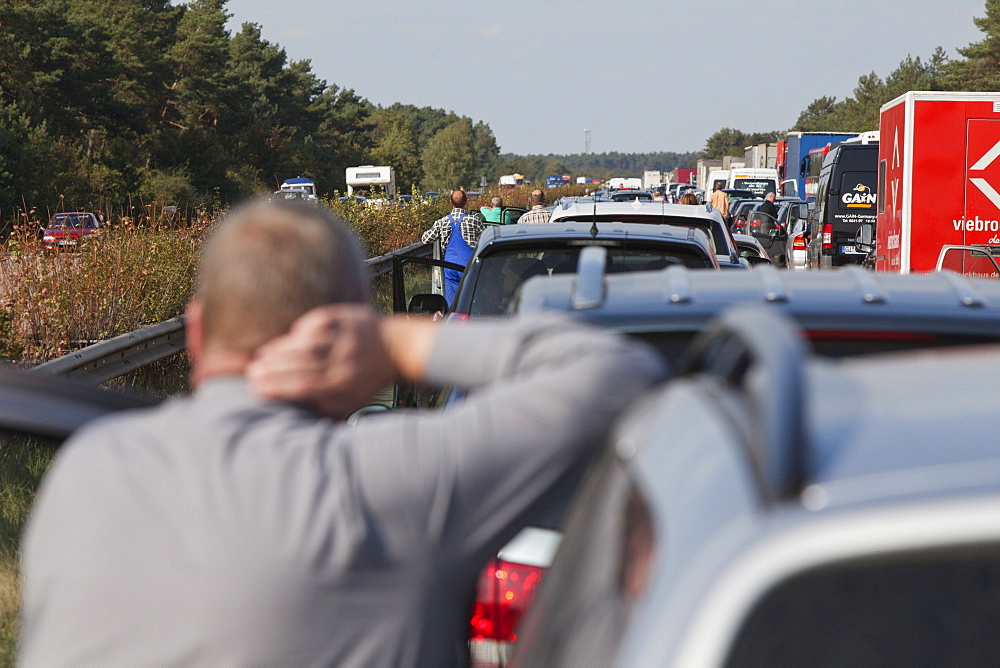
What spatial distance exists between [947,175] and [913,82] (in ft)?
423

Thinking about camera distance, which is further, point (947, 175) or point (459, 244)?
point (947, 175)

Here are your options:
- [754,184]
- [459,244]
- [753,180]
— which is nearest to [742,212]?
[754,184]

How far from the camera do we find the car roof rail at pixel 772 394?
1.38 meters

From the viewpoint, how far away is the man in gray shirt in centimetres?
167

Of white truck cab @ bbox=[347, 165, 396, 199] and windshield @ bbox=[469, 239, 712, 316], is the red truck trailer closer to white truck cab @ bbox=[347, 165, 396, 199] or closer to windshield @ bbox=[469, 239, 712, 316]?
windshield @ bbox=[469, 239, 712, 316]

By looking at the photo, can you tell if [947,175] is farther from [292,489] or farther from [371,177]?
[371,177]

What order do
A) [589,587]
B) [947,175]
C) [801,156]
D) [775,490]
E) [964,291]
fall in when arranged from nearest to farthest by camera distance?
[775,490] < [589,587] < [964,291] < [947,175] < [801,156]

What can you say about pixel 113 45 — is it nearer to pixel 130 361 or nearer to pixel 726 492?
pixel 130 361

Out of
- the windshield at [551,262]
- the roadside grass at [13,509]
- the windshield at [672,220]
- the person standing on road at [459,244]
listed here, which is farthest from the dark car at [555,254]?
the person standing on road at [459,244]

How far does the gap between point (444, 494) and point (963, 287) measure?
202 centimetres

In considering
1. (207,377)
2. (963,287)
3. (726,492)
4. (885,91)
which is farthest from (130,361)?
(885,91)

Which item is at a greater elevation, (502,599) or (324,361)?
(324,361)

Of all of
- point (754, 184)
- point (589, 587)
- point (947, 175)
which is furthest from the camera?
point (754, 184)

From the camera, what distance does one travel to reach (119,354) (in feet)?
29.5
